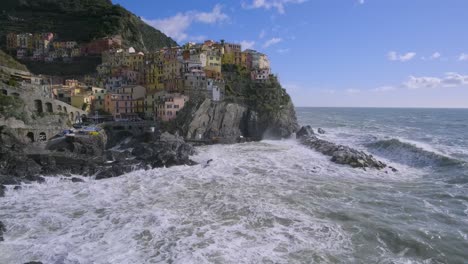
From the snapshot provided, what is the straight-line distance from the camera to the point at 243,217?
21.8 meters

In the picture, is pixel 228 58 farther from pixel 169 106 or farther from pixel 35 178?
pixel 35 178

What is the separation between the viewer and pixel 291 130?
63031mm

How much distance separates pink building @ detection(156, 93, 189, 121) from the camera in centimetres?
5556

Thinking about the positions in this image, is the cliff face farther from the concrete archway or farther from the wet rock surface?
the wet rock surface

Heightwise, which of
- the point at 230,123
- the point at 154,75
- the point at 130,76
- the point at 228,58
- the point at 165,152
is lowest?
the point at 165,152

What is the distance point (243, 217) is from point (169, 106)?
37.2 meters

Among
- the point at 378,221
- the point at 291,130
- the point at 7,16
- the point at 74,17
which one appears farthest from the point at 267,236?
the point at 7,16

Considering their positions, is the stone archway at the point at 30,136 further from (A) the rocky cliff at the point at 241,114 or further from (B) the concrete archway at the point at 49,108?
(A) the rocky cliff at the point at 241,114

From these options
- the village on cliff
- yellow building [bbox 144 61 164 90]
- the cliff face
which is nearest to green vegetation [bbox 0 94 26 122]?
the village on cliff

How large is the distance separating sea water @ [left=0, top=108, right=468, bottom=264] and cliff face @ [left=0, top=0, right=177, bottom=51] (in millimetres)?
77311

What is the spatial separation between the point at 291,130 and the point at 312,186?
113 feet

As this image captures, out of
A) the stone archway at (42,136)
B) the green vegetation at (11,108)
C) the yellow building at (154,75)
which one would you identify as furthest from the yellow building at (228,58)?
the green vegetation at (11,108)

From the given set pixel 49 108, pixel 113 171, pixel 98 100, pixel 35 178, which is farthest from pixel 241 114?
pixel 35 178

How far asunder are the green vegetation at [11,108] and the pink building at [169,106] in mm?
20089
